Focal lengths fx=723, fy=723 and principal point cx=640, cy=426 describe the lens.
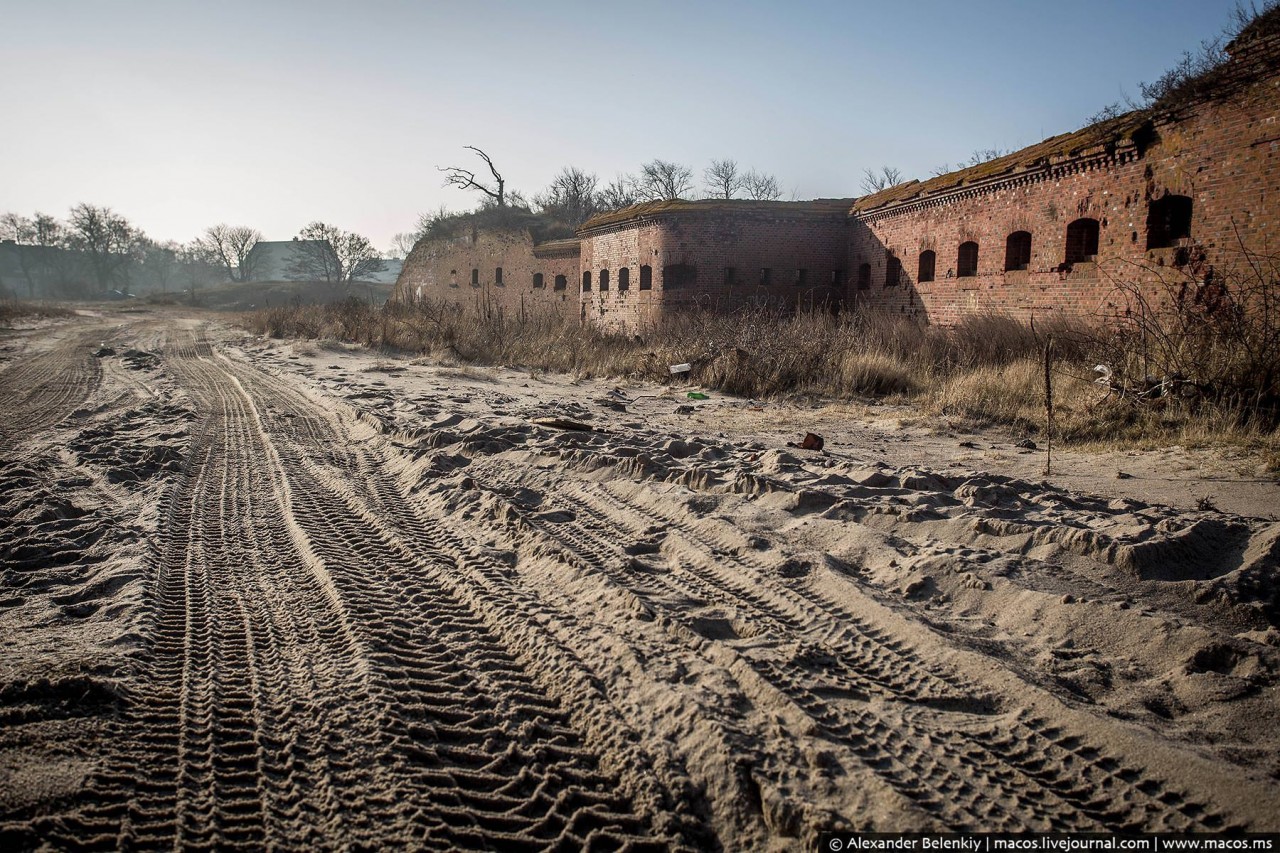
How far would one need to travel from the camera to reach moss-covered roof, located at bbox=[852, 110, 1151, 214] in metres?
12.7

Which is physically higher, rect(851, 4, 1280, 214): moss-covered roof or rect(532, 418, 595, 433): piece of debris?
rect(851, 4, 1280, 214): moss-covered roof

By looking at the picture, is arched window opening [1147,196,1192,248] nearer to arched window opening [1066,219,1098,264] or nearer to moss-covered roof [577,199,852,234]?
arched window opening [1066,219,1098,264]

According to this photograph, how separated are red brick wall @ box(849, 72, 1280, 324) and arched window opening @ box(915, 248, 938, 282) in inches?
5.1

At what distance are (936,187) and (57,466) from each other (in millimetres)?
17631

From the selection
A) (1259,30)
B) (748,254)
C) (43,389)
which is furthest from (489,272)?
(1259,30)

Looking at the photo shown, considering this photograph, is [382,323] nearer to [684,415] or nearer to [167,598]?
[684,415]

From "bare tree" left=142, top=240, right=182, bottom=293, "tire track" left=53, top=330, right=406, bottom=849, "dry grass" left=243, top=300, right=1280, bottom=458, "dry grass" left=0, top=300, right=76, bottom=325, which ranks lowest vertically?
"tire track" left=53, top=330, right=406, bottom=849

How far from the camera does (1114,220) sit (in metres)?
12.9

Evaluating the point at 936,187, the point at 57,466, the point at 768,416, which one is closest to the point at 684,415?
the point at 768,416

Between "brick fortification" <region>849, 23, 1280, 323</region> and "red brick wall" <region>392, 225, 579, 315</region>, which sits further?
"red brick wall" <region>392, 225, 579, 315</region>

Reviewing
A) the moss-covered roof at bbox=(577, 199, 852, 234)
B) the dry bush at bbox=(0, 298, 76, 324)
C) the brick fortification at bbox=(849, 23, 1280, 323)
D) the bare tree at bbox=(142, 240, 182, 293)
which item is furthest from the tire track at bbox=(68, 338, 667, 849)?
the bare tree at bbox=(142, 240, 182, 293)

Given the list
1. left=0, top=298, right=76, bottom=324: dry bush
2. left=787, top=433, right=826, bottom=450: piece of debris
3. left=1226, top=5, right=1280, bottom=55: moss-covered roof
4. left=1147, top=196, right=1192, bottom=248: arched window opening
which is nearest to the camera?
left=787, top=433, right=826, bottom=450: piece of debris

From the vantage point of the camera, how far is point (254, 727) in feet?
9.27

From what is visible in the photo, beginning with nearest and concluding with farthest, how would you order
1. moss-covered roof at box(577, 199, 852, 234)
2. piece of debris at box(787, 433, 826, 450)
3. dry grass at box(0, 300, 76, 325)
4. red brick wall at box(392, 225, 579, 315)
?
piece of debris at box(787, 433, 826, 450)
moss-covered roof at box(577, 199, 852, 234)
dry grass at box(0, 300, 76, 325)
red brick wall at box(392, 225, 579, 315)
